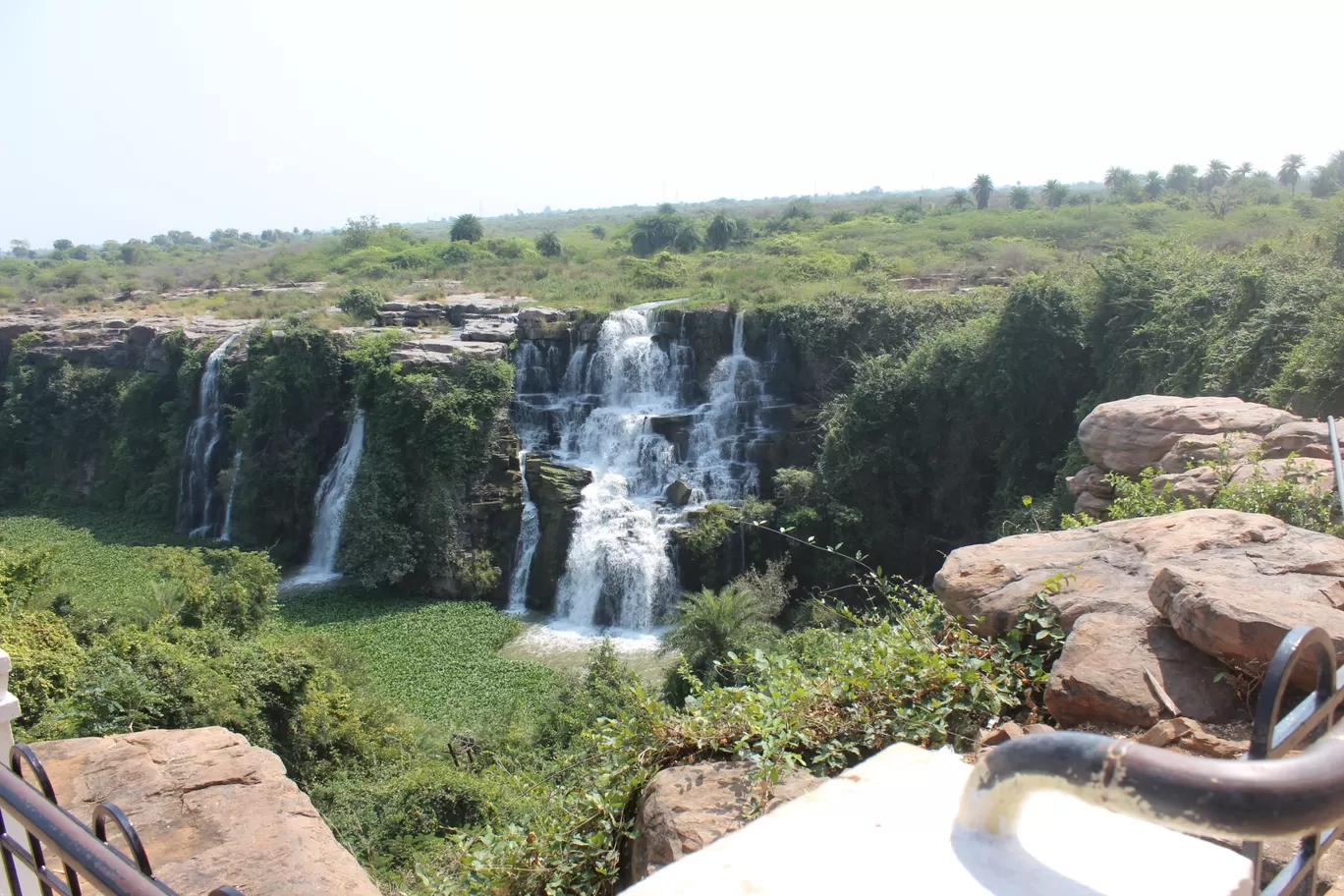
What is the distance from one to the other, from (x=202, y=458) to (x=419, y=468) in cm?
749

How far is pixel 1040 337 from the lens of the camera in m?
16.2

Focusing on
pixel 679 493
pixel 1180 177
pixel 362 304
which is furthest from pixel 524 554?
pixel 1180 177

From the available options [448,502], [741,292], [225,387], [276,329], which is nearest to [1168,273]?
[741,292]

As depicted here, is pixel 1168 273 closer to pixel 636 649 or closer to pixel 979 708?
pixel 636 649

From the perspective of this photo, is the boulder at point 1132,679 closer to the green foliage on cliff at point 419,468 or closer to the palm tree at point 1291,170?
the green foliage on cliff at point 419,468

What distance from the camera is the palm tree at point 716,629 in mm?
11680

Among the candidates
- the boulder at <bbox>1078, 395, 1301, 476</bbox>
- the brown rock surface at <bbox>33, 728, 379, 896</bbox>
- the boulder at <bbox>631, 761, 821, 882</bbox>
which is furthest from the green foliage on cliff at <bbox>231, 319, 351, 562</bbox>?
the boulder at <bbox>631, 761, 821, 882</bbox>

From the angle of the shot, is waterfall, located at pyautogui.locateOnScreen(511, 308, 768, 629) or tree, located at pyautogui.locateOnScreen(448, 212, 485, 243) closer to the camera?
waterfall, located at pyautogui.locateOnScreen(511, 308, 768, 629)

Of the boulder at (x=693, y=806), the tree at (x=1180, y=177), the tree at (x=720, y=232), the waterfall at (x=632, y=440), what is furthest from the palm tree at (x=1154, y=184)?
the boulder at (x=693, y=806)

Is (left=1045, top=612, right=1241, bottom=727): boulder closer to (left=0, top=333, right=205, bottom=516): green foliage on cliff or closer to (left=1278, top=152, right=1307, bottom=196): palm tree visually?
(left=0, top=333, right=205, bottom=516): green foliage on cliff

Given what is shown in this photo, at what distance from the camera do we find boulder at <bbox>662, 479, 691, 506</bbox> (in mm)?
17297

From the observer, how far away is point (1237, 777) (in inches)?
35.5

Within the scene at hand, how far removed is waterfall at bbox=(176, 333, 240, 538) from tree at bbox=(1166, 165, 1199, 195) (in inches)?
2361

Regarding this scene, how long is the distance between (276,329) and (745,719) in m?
21.1
